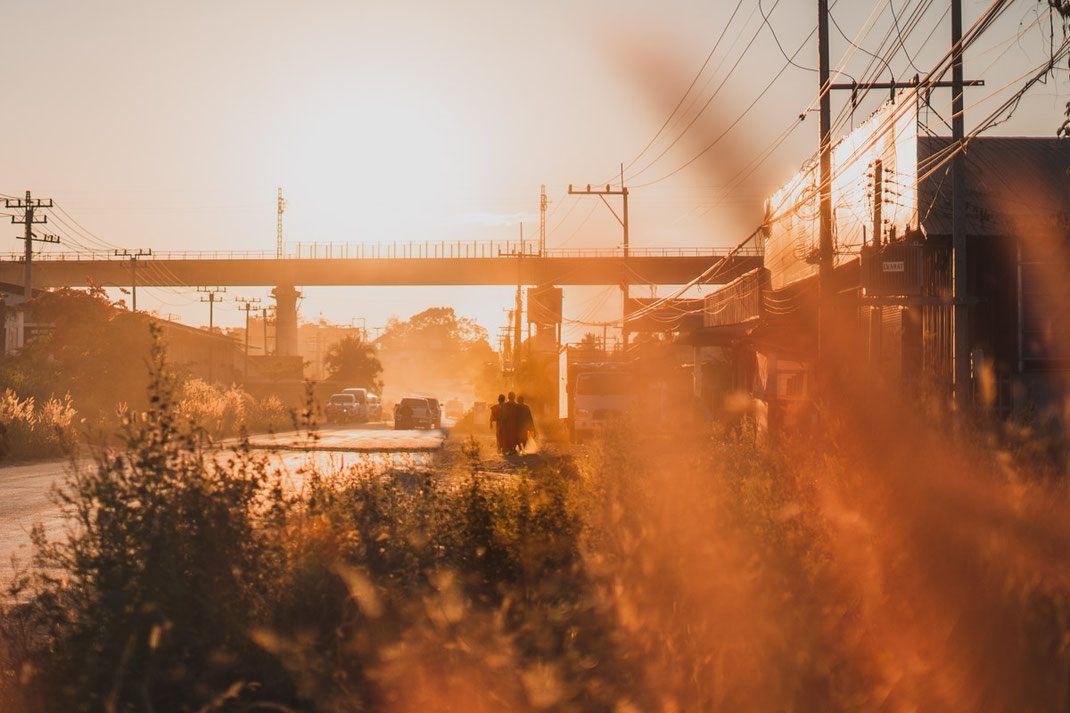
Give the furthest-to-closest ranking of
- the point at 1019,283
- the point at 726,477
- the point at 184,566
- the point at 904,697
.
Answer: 1. the point at 1019,283
2. the point at 726,477
3. the point at 184,566
4. the point at 904,697

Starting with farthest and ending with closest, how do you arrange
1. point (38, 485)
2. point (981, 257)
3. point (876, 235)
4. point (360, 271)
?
point (360, 271) → point (981, 257) → point (876, 235) → point (38, 485)

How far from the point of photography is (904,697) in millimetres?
2953

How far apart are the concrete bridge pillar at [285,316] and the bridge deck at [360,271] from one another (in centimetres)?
93

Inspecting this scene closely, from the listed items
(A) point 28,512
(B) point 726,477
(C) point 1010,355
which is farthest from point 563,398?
(B) point 726,477

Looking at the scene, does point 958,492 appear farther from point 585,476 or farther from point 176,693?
point 585,476

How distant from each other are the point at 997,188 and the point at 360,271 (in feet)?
233

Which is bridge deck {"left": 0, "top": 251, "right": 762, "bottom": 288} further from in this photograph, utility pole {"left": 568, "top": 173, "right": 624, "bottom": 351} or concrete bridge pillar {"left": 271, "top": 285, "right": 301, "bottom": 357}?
utility pole {"left": 568, "top": 173, "right": 624, "bottom": 351}

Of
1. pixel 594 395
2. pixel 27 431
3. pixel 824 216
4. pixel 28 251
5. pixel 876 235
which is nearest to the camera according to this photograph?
pixel 824 216

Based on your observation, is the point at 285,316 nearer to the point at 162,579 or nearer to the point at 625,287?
the point at 625,287

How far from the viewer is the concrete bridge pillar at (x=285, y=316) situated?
9194 cm

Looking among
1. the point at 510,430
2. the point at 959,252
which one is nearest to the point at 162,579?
the point at 959,252

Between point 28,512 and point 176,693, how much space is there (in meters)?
10.0

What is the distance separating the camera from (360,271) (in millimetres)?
88938

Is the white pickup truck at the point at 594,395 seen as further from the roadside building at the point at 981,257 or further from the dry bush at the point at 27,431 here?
the dry bush at the point at 27,431
